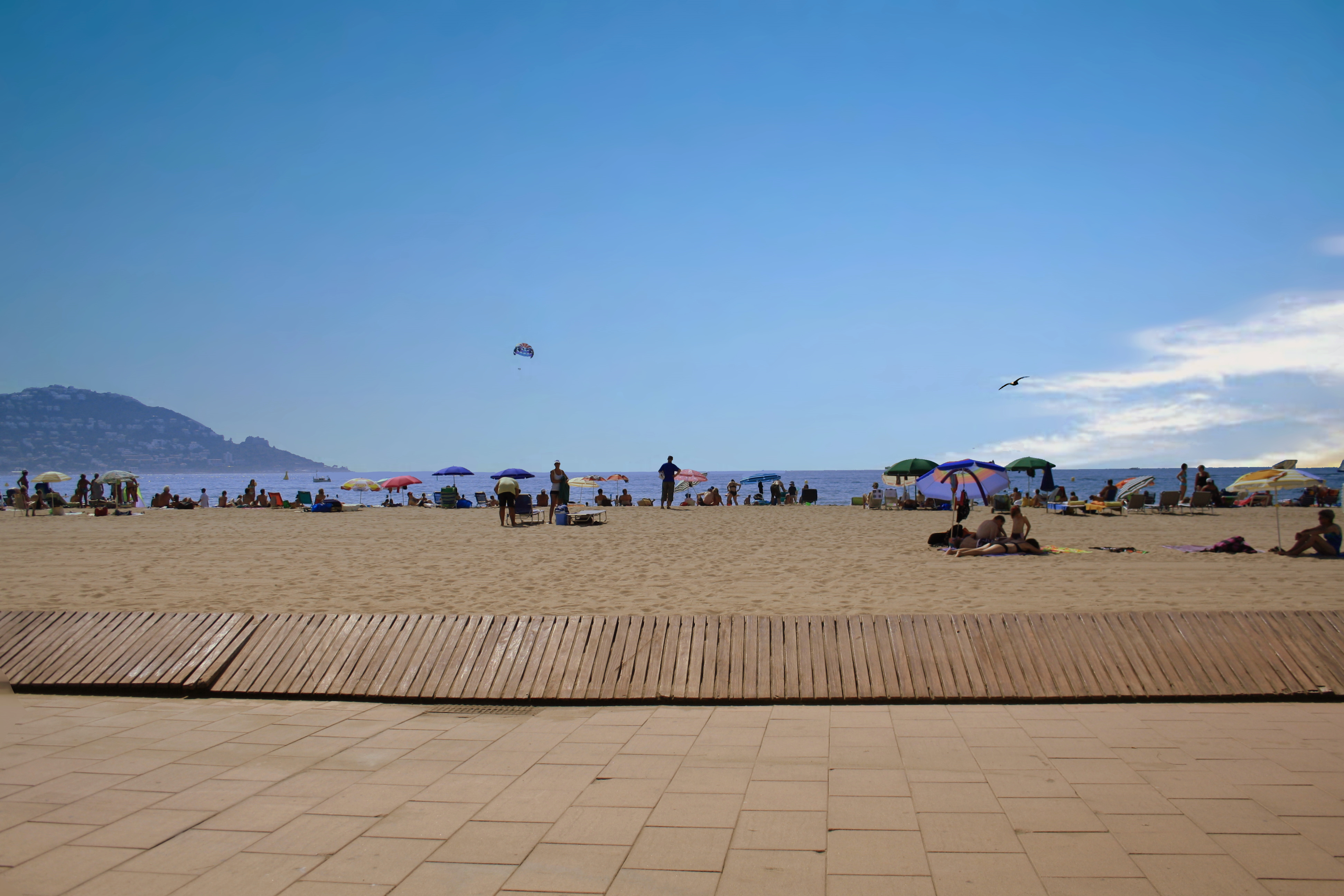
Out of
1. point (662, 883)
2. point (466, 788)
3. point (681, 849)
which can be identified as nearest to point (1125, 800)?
point (681, 849)

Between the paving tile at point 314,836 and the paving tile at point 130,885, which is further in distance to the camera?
the paving tile at point 314,836

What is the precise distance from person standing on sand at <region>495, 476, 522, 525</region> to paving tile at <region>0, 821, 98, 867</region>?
653 inches

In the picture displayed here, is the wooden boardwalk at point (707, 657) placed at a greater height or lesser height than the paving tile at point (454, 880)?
greater

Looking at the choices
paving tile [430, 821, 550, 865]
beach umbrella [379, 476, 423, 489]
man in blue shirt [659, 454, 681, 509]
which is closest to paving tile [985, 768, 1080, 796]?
paving tile [430, 821, 550, 865]

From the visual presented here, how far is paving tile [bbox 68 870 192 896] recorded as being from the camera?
2.90 meters

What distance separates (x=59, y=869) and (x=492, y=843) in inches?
64.6

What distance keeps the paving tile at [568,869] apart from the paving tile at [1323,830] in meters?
2.77

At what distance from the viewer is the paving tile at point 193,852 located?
10.2ft

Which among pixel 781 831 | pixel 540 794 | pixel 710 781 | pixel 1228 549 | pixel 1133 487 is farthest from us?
pixel 1133 487

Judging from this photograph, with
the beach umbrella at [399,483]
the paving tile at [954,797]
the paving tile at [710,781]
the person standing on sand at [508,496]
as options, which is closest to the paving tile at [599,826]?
the paving tile at [710,781]

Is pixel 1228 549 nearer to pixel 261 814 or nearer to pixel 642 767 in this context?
pixel 642 767

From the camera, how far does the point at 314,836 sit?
343 cm

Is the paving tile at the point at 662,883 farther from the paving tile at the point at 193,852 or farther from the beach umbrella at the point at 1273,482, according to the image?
the beach umbrella at the point at 1273,482

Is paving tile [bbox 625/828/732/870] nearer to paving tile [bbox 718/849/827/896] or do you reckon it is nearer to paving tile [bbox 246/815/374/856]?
paving tile [bbox 718/849/827/896]
